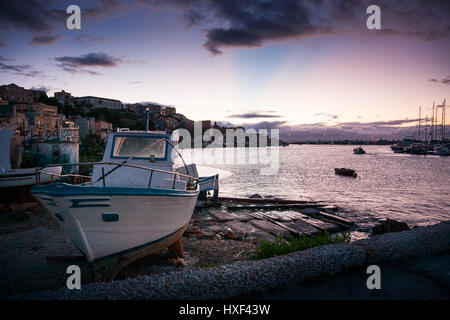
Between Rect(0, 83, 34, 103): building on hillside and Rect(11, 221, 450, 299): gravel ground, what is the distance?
9277 cm

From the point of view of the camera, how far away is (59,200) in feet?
16.7

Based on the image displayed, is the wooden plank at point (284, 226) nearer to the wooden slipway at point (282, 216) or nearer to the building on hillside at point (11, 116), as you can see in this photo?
the wooden slipway at point (282, 216)

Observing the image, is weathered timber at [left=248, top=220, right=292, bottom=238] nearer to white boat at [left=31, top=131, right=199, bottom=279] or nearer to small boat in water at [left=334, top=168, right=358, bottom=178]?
white boat at [left=31, top=131, right=199, bottom=279]

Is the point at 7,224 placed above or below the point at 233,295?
below

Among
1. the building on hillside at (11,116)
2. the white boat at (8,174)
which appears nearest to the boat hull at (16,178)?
the white boat at (8,174)

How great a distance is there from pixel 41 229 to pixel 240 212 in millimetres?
10271

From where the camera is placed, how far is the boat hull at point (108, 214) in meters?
5.18

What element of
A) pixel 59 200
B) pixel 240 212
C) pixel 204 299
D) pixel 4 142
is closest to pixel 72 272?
pixel 59 200

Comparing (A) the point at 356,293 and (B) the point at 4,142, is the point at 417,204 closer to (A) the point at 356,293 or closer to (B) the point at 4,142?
(A) the point at 356,293

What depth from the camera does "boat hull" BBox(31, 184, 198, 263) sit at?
17.0 feet

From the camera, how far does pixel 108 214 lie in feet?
17.8

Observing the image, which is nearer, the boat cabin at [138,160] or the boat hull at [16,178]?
the boat cabin at [138,160]

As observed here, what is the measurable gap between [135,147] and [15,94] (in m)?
94.6

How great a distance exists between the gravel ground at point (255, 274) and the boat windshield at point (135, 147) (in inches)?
193
